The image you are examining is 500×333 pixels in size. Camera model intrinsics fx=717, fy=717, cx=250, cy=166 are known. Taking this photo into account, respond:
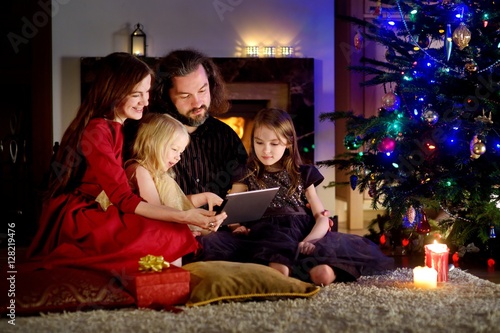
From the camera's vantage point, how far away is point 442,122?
347cm

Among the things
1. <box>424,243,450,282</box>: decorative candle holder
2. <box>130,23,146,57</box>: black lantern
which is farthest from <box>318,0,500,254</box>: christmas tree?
<box>130,23,146,57</box>: black lantern

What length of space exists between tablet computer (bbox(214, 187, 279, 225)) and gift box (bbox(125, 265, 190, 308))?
415 mm

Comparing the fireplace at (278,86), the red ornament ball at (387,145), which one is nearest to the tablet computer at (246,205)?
the red ornament ball at (387,145)

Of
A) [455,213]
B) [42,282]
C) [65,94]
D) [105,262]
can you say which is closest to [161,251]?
[105,262]

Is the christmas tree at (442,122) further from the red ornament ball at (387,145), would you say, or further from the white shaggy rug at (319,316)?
the white shaggy rug at (319,316)

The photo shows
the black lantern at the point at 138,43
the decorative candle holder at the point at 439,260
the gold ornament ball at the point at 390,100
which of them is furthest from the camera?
the black lantern at the point at 138,43

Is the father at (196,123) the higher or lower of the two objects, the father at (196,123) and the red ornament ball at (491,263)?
the higher

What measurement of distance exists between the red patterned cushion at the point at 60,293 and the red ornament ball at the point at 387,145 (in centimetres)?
165

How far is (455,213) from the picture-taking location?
3818mm

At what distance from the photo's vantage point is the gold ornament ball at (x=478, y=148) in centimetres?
321

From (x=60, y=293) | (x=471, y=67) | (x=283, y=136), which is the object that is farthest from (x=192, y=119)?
(x=471, y=67)

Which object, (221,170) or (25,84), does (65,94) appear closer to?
(25,84)

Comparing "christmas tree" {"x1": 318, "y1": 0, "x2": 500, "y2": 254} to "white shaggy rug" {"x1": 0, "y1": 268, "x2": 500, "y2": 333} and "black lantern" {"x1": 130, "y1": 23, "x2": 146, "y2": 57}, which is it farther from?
"black lantern" {"x1": 130, "y1": 23, "x2": 146, "y2": 57}

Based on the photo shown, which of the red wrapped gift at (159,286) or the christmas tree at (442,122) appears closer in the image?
the red wrapped gift at (159,286)
